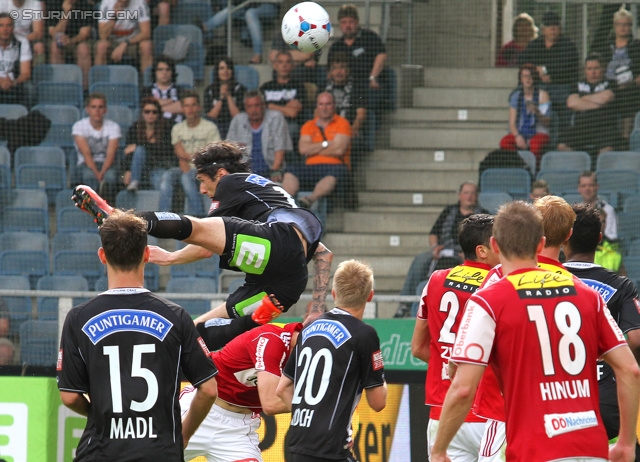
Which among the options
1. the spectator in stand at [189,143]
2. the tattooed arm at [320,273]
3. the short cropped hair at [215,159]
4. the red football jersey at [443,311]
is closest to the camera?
the red football jersey at [443,311]

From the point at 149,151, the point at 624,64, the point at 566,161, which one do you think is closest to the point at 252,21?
the point at 149,151

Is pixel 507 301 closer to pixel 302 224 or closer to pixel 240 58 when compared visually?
pixel 302 224

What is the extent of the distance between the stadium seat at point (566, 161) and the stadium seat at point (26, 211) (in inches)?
230

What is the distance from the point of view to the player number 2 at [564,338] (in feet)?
13.0

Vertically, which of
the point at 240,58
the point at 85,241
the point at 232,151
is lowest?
the point at 85,241

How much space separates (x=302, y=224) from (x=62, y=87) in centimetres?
690

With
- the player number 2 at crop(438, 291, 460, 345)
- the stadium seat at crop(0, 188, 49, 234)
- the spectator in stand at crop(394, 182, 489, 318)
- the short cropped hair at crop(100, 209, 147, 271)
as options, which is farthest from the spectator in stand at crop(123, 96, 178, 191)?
the short cropped hair at crop(100, 209, 147, 271)

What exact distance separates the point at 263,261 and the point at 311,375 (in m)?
0.85

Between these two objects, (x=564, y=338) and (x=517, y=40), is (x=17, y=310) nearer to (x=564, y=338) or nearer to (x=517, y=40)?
(x=564, y=338)

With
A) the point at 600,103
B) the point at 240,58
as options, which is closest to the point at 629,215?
the point at 600,103

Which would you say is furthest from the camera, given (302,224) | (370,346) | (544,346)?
(302,224)

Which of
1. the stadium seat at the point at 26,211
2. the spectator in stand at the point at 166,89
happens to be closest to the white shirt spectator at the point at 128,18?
the spectator in stand at the point at 166,89

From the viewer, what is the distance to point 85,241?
10.8 meters

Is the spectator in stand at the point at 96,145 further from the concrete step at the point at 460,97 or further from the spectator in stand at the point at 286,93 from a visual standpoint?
the concrete step at the point at 460,97
